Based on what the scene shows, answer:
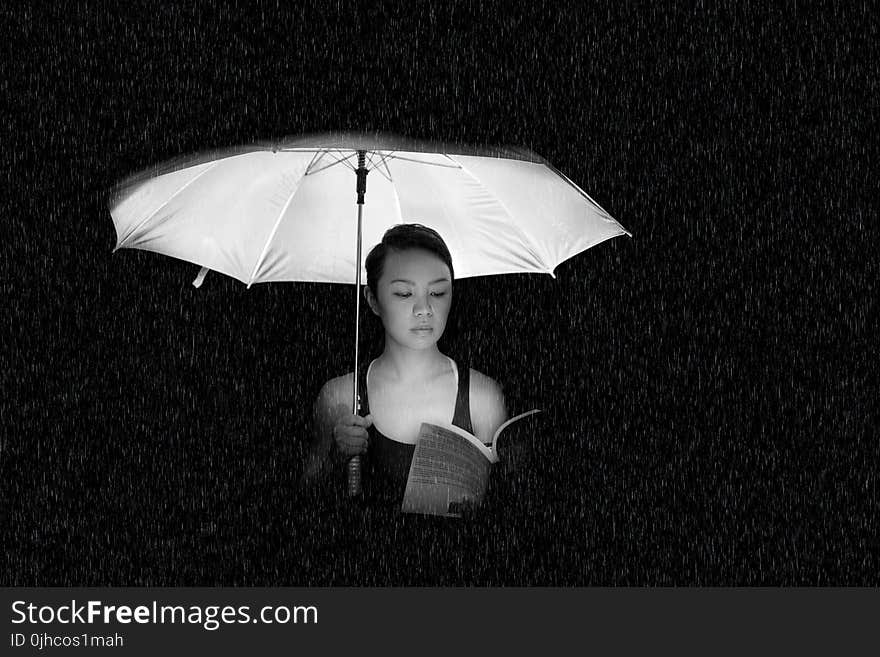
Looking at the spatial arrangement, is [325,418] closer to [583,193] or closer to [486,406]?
[486,406]

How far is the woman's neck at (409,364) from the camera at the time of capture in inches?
207

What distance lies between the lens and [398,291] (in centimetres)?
512

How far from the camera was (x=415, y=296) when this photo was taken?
16.8 ft

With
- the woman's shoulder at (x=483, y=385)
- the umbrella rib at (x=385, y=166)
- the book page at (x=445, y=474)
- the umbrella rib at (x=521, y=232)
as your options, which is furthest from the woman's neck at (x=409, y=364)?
the umbrella rib at (x=385, y=166)

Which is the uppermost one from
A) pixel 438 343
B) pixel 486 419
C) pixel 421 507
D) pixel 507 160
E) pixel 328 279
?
pixel 507 160

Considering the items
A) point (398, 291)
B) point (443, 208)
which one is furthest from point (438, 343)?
point (443, 208)

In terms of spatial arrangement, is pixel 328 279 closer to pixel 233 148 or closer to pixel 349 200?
pixel 349 200

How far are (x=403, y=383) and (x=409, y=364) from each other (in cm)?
9

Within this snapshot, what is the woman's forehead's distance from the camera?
16.8ft

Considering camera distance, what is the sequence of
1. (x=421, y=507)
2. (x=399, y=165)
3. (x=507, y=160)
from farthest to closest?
(x=399, y=165), (x=507, y=160), (x=421, y=507)

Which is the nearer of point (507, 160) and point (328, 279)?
point (507, 160)

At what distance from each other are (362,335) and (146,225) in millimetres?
1129

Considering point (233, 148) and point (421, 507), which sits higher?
point (233, 148)

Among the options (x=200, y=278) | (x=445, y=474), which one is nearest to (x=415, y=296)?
(x=445, y=474)
